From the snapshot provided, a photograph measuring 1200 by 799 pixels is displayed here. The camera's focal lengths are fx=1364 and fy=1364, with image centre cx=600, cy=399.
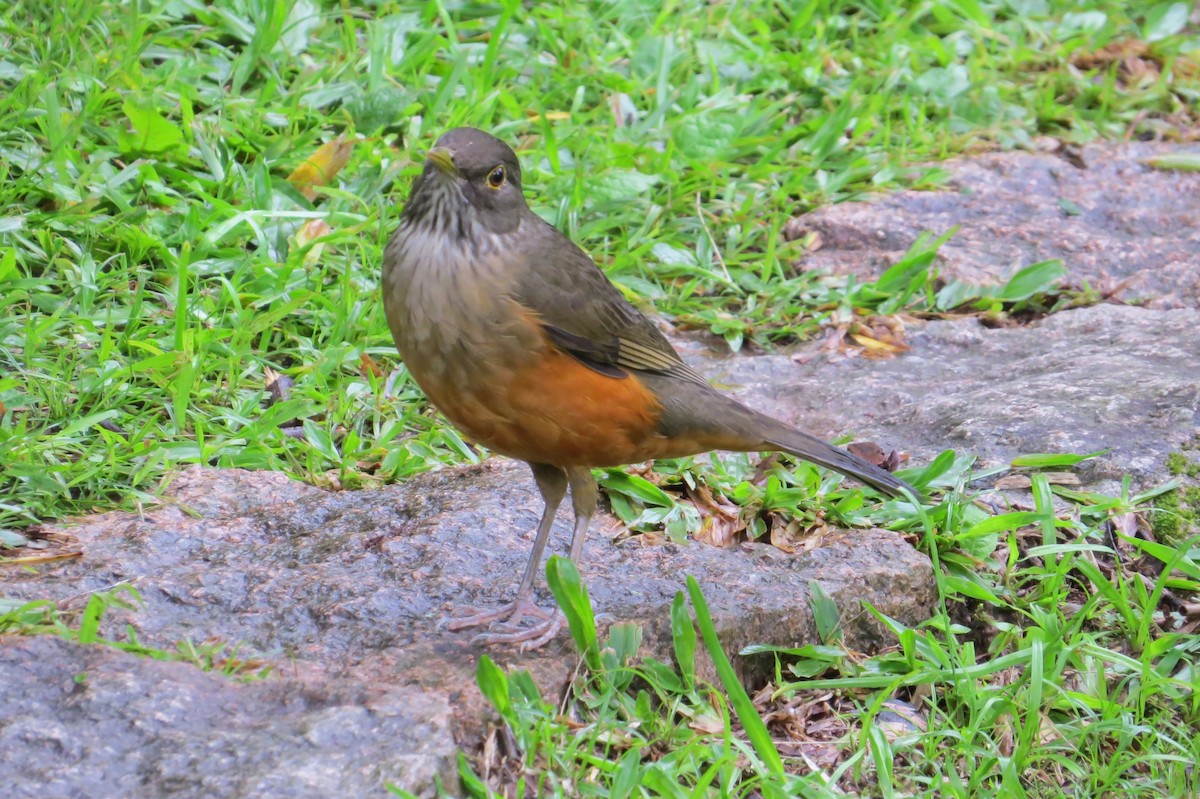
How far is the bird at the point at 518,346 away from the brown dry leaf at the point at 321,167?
8.68 feet

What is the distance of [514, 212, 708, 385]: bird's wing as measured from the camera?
4.70 meters

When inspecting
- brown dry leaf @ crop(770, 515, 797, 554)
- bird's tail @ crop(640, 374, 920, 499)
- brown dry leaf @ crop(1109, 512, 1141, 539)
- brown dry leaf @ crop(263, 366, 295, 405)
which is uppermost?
bird's tail @ crop(640, 374, 920, 499)

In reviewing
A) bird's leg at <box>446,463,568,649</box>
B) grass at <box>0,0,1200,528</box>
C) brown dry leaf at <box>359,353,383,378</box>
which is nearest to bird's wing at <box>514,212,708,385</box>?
bird's leg at <box>446,463,568,649</box>

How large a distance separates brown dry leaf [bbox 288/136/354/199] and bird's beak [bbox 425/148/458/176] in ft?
9.12

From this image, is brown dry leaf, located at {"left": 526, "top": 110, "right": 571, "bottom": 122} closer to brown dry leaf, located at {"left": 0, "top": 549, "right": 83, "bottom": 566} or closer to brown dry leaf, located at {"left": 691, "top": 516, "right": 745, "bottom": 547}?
brown dry leaf, located at {"left": 691, "top": 516, "right": 745, "bottom": 547}

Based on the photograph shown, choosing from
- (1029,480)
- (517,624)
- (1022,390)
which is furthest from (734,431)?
(1022,390)

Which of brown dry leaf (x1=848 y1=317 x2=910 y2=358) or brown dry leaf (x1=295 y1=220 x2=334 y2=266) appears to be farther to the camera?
brown dry leaf (x1=848 y1=317 x2=910 y2=358)

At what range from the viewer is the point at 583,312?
4867 millimetres

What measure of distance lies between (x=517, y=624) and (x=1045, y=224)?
4929mm

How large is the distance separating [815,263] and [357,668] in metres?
4.43

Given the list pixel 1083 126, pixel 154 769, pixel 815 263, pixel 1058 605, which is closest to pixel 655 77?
pixel 815 263

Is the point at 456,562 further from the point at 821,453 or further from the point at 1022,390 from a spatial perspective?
the point at 1022,390

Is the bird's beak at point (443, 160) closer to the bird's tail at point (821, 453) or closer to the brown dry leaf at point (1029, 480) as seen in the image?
the bird's tail at point (821, 453)

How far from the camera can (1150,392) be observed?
614cm
